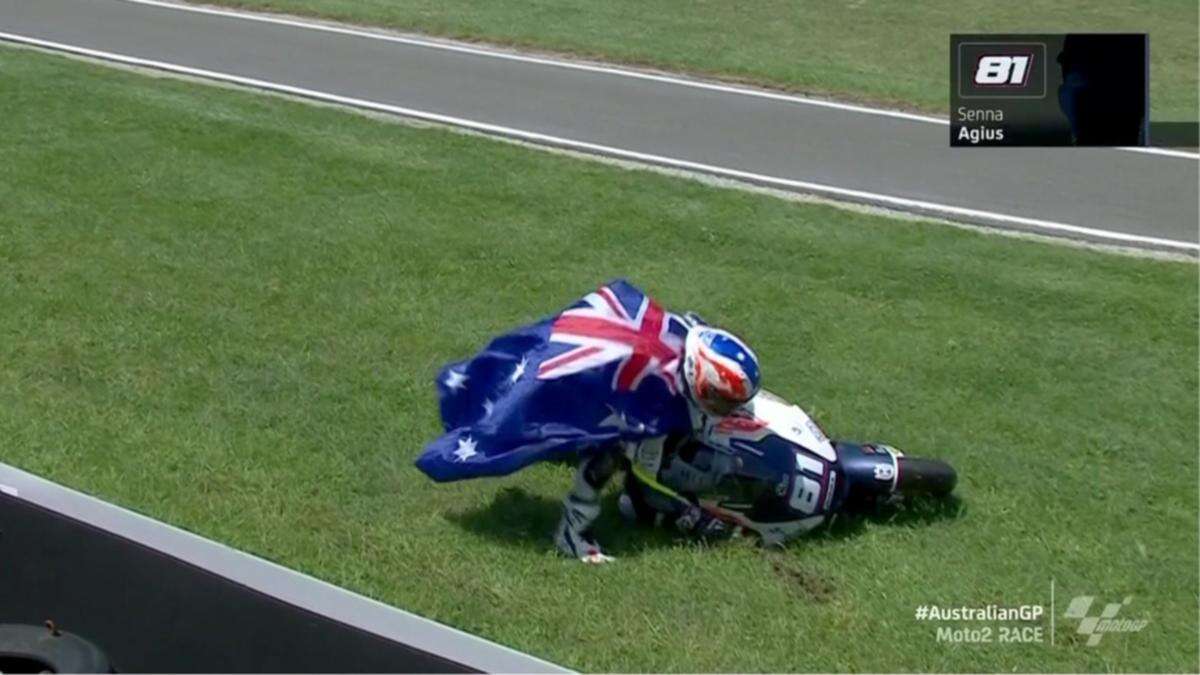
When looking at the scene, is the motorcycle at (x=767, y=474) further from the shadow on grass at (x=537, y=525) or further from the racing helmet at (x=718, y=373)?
the racing helmet at (x=718, y=373)

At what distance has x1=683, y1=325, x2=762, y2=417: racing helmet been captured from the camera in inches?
274

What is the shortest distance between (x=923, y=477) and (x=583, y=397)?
191 cm

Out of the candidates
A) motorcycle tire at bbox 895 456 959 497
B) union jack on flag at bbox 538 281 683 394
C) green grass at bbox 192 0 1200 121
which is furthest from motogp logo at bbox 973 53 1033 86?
union jack on flag at bbox 538 281 683 394

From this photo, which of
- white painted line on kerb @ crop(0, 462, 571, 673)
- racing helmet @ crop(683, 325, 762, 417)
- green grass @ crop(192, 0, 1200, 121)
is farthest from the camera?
green grass @ crop(192, 0, 1200, 121)

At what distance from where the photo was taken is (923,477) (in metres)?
7.71

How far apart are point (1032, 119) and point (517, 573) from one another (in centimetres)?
1078

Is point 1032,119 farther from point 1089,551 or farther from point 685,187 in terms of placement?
point 1089,551

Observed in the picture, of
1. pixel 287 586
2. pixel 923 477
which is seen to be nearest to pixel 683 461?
pixel 923 477

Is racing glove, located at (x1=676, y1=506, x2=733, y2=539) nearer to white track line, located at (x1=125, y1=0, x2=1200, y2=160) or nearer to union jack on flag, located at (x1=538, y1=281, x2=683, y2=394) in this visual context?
union jack on flag, located at (x1=538, y1=281, x2=683, y2=394)

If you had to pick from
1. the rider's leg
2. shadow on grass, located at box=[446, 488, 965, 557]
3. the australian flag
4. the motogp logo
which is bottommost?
shadow on grass, located at box=[446, 488, 965, 557]

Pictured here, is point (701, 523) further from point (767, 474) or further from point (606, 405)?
point (606, 405)

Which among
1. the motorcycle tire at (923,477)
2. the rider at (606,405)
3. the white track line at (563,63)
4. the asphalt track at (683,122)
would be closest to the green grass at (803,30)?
the white track line at (563,63)

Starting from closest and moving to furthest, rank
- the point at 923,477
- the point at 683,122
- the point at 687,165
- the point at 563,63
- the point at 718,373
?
the point at 718,373
the point at 923,477
the point at 687,165
the point at 683,122
the point at 563,63

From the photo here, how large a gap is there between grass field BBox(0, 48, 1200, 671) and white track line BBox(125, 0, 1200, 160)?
165 inches
